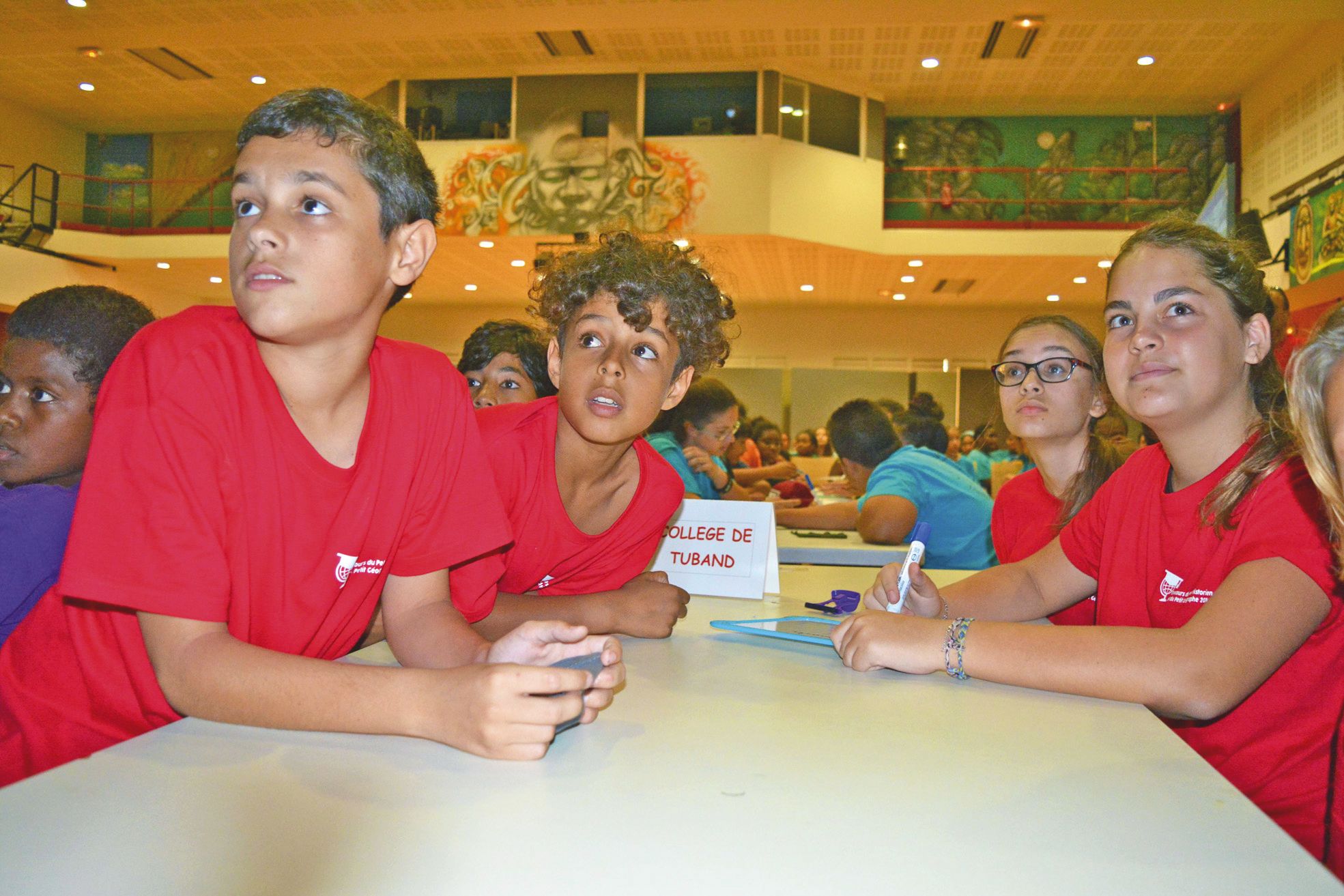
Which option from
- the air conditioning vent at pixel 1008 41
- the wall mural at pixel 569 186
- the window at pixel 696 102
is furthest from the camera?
the window at pixel 696 102

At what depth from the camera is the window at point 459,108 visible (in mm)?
11336

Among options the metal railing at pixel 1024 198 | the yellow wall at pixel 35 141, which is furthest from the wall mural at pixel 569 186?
the yellow wall at pixel 35 141

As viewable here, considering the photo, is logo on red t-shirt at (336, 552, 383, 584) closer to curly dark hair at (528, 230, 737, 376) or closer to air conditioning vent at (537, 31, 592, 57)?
curly dark hair at (528, 230, 737, 376)

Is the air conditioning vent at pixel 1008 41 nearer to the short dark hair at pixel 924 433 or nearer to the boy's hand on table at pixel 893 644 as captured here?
the short dark hair at pixel 924 433

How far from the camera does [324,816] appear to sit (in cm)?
71

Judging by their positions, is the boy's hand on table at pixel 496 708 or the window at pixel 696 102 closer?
the boy's hand on table at pixel 496 708

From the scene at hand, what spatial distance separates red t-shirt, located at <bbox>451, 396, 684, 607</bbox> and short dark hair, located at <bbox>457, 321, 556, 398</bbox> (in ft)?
2.36

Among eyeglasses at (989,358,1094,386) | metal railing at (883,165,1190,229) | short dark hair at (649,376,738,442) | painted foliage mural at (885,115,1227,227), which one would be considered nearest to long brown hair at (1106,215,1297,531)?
eyeglasses at (989,358,1094,386)

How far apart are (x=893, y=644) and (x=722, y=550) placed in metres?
0.73

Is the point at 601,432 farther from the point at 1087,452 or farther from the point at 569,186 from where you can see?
the point at 569,186

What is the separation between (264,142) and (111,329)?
56 cm

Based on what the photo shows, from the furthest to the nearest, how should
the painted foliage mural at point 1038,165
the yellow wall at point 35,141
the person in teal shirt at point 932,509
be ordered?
1. the yellow wall at point 35,141
2. the painted foliage mural at point 1038,165
3. the person in teal shirt at point 932,509

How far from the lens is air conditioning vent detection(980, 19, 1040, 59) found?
31.9ft

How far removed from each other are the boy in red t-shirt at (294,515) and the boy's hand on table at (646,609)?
270 mm
